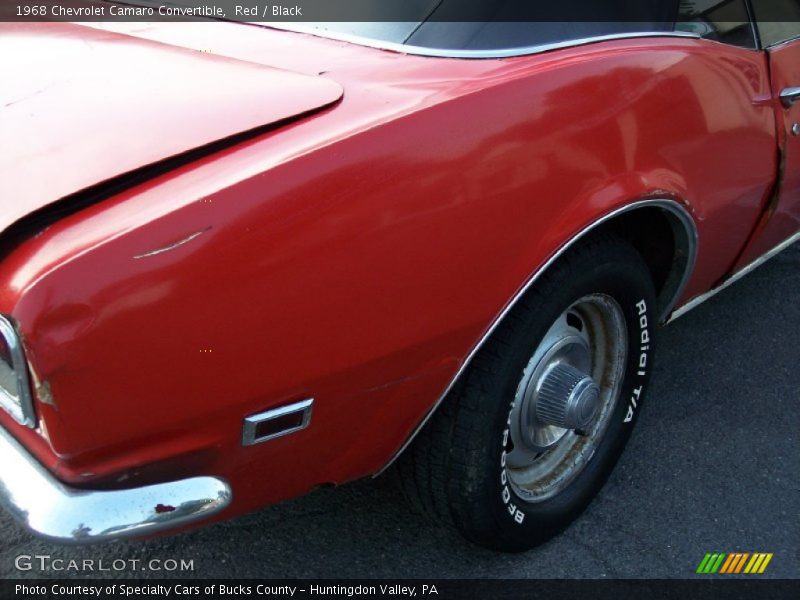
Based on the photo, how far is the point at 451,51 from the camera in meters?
1.87

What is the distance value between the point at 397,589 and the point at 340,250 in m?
1.02

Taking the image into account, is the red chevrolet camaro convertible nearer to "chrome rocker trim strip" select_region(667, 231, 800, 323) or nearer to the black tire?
the black tire

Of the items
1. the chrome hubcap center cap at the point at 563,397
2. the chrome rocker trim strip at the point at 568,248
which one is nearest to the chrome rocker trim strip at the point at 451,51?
the chrome rocker trim strip at the point at 568,248

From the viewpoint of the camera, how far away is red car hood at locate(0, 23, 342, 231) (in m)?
1.38

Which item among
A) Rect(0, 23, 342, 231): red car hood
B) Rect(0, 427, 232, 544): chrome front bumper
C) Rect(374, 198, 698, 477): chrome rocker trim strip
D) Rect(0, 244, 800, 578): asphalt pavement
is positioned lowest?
Rect(0, 244, 800, 578): asphalt pavement

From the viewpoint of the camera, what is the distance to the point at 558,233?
1768 mm

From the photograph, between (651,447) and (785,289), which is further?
(785,289)

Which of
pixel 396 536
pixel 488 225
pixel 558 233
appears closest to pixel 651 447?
pixel 396 536

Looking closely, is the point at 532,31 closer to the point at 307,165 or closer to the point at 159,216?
the point at 307,165

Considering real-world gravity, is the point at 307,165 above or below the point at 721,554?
above

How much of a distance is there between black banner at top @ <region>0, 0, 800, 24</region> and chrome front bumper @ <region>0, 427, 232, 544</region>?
1204mm

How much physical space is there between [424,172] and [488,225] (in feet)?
0.61

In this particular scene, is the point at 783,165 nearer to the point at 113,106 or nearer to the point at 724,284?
the point at 724,284

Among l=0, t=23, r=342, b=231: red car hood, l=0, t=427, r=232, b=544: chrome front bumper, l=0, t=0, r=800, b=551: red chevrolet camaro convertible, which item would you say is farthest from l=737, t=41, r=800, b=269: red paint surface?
l=0, t=427, r=232, b=544: chrome front bumper
